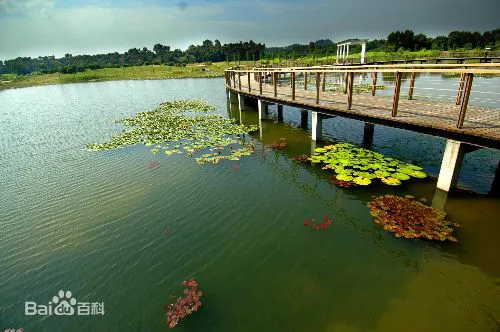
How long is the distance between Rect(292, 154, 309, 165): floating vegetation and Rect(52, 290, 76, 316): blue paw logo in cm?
870

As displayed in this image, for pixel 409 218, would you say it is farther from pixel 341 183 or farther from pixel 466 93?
pixel 466 93

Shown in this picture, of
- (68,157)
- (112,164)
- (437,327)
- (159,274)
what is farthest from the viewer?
(68,157)

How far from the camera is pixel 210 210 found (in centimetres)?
831

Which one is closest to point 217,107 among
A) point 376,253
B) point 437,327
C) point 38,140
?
point 38,140

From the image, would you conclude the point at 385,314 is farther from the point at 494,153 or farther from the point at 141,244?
the point at 494,153

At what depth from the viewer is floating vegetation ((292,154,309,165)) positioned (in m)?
11.3

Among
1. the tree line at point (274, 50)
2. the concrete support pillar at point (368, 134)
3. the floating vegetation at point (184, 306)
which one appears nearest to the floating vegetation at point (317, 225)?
the floating vegetation at point (184, 306)

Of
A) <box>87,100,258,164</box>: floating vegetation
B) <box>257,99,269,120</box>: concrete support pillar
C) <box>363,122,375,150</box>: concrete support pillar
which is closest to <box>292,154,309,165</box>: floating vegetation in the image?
<box>87,100,258,164</box>: floating vegetation

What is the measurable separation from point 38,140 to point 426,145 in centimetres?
2234

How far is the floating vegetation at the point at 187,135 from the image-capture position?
13.1m

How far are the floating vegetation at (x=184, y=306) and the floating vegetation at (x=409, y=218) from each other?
4945 millimetres

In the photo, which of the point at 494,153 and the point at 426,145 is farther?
the point at 426,145

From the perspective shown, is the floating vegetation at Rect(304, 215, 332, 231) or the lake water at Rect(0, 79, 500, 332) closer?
the lake water at Rect(0, 79, 500, 332)

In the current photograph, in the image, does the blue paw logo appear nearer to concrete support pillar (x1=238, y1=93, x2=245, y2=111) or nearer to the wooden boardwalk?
the wooden boardwalk
